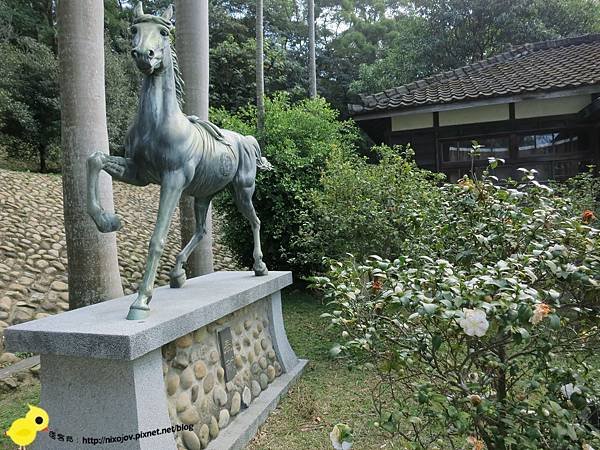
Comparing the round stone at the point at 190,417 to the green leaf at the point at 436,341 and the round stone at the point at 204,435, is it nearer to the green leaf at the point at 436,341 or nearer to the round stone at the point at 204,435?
the round stone at the point at 204,435

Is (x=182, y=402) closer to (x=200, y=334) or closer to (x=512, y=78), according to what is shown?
(x=200, y=334)

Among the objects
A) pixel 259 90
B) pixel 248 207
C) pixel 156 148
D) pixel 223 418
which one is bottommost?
pixel 223 418

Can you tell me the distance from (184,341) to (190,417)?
474 millimetres

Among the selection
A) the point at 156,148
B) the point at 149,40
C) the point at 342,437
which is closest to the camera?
the point at 342,437

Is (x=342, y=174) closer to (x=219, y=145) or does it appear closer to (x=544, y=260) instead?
(x=219, y=145)

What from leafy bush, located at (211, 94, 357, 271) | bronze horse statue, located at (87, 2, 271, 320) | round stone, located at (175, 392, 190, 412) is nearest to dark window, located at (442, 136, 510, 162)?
leafy bush, located at (211, 94, 357, 271)

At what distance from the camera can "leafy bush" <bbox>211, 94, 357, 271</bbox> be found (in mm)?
7480

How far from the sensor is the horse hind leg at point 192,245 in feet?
11.9

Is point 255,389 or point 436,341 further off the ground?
point 436,341

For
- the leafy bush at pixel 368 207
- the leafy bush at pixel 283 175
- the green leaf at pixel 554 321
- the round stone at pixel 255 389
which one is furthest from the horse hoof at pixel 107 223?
the leafy bush at pixel 283 175

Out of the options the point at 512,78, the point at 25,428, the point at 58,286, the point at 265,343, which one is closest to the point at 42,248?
the point at 58,286

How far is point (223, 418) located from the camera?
309 centimetres

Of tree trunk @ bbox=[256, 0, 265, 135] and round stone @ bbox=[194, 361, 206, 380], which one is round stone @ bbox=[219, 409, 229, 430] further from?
tree trunk @ bbox=[256, 0, 265, 135]

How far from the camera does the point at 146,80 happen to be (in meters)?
2.80
